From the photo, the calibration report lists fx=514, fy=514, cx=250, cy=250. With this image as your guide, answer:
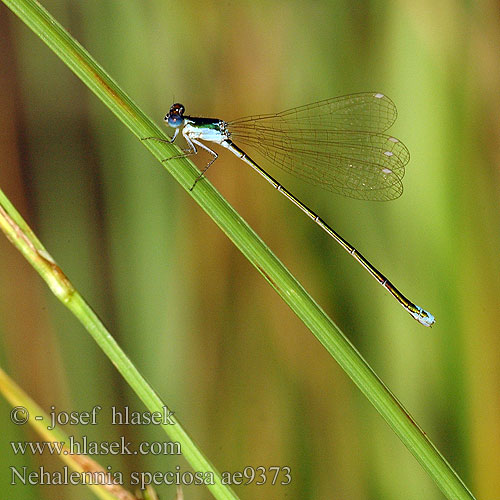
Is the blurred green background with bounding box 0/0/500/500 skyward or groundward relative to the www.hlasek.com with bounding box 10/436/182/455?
skyward

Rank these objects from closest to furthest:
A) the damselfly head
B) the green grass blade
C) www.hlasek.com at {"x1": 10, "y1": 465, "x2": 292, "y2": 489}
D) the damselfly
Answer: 1. the green grass blade
2. www.hlasek.com at {"x1": 10, "y1": 465, "x2": 292, "y2": 489}
3. the damselfly head
4. the damselfly

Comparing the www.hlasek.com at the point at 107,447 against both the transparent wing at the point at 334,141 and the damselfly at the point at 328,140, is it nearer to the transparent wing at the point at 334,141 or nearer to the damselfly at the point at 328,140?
the damselfly at the point at 328,140

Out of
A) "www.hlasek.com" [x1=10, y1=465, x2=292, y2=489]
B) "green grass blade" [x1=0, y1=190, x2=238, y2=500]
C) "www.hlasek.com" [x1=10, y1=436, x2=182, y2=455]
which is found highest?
"green grass blade" [x1=0, y1=190, x2=238, y2=500]

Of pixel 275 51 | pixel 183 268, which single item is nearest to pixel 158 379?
pixel 183 268

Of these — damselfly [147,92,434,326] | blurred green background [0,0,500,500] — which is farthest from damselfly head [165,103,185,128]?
blurred green background [0,0,500,500]

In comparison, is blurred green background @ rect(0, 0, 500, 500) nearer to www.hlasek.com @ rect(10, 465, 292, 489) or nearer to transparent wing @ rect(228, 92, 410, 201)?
www.hlasek.com @ rect(10, 465, 292, 489)

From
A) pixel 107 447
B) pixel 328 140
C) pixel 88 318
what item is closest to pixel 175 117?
pixel 328 140

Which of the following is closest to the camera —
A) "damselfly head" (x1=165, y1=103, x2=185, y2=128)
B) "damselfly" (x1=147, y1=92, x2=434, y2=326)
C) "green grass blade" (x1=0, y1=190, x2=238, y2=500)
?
"green grass blade" (x1=0, y1=190, x2=238, y2=500)
